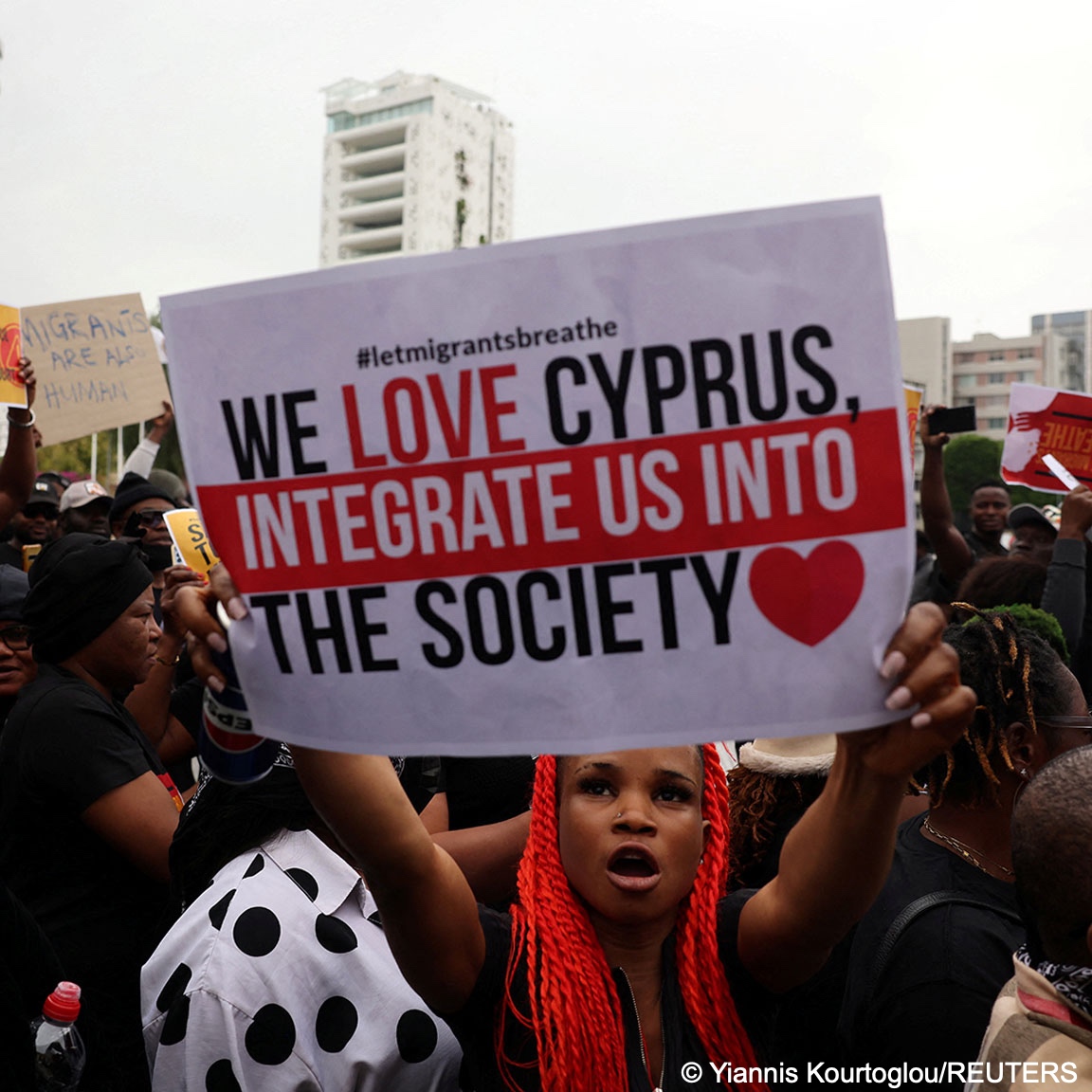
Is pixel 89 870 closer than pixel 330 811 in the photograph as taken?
No

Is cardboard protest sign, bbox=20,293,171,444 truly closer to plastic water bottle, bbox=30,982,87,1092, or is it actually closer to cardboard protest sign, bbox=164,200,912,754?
plastic water bottle, bbox=30,982,87,1092

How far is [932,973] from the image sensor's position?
215cm

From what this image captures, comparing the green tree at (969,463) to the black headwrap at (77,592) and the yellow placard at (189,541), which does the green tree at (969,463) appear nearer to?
the yellow placard at (189,541)

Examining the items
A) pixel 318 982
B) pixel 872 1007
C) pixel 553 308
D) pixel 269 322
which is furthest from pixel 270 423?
pixel 872 1007

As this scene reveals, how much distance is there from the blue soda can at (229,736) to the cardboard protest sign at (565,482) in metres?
0.07

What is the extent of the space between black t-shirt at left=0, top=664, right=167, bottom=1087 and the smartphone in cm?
415

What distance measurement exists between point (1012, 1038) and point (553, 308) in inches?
47.8

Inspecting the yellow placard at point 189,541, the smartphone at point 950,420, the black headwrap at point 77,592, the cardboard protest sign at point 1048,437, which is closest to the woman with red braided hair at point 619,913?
the black headwrap at point 77,592

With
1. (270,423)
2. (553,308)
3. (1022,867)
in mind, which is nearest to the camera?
(553,308)

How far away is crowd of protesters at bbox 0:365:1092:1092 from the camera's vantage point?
1796 mm

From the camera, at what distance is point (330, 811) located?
5.78 feet

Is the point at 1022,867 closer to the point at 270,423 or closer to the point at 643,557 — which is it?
the point at 643,557

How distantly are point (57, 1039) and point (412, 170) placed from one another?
132m

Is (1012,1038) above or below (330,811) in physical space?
below
